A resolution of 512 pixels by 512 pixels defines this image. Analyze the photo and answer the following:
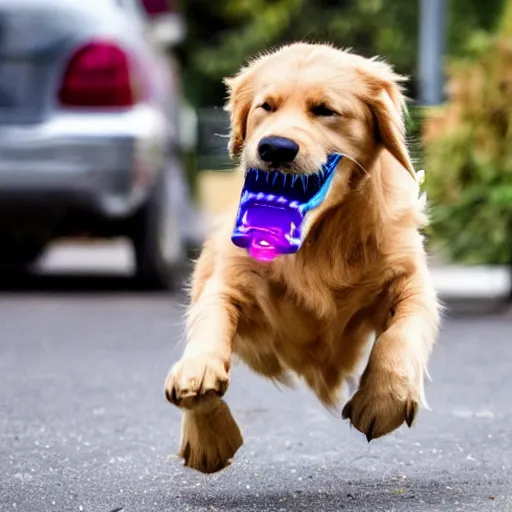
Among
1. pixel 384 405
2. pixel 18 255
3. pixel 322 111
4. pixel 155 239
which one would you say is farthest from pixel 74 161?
pixel 384 405

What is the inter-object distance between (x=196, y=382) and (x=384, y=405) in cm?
51

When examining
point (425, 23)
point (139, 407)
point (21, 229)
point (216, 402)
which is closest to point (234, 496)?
point (216, 402)

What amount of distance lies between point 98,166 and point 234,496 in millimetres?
4647

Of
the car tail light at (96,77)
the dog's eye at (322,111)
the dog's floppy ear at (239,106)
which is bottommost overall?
the car tail light at (96,77)

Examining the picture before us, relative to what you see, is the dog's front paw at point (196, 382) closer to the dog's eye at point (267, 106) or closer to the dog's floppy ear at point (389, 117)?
the dog's eye at point (267, 106)

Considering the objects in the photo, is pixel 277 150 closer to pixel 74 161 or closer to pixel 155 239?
pixel 74 161

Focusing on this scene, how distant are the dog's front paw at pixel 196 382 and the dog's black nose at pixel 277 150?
1.77 feet

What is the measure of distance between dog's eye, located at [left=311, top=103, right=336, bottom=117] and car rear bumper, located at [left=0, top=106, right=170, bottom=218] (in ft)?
14.6

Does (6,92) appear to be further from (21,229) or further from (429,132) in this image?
(429,132)

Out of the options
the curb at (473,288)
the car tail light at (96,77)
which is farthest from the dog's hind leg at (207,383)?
the car tail light at (96,77)

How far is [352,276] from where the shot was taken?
14.1ft

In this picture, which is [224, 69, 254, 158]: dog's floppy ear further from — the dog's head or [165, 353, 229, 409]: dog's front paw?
[165, 353, 229, 409]: dog's front paw

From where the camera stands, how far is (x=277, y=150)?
152 inches

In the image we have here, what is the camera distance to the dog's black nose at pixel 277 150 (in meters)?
3.86
